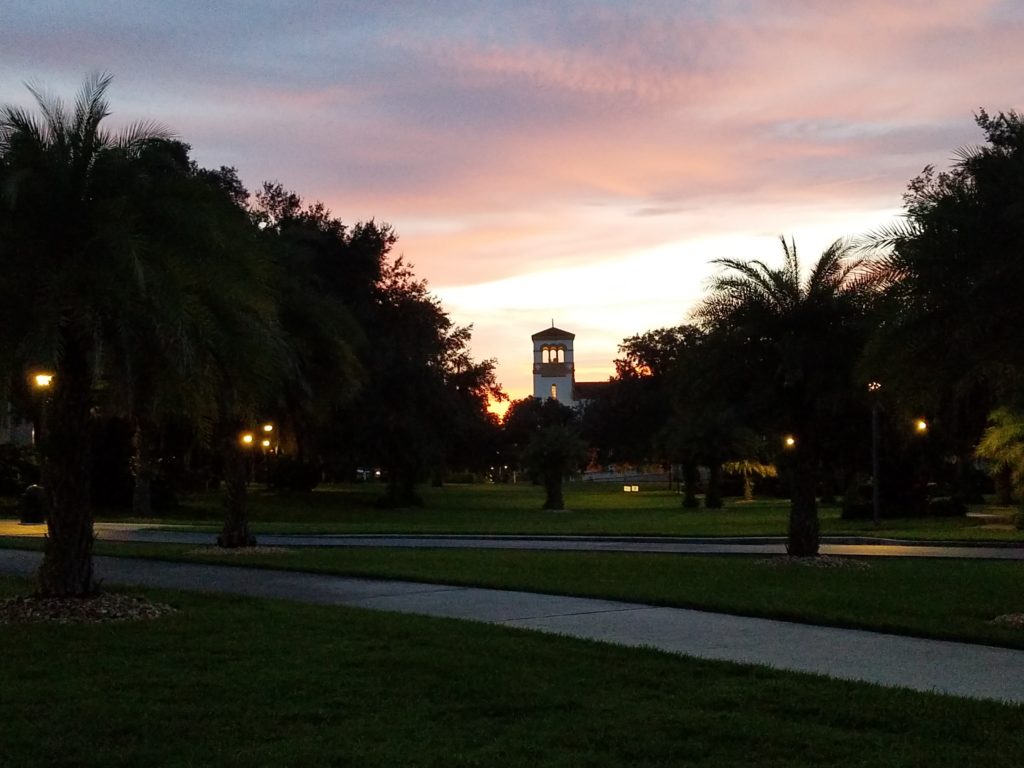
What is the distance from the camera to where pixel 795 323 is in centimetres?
1834

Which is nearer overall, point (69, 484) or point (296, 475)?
point (69, 484)

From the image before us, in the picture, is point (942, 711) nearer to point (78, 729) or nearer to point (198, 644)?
point (78, 729)

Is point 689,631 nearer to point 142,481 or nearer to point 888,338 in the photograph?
point 888,338

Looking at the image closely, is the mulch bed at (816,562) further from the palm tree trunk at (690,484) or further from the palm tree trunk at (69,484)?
the palm tree trunk at (690,484)

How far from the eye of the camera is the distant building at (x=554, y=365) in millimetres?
184750

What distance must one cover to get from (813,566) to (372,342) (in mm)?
33030

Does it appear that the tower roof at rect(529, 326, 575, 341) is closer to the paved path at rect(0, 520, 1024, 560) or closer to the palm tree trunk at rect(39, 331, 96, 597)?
the paved path at rect(0, 520, 1024, 560)

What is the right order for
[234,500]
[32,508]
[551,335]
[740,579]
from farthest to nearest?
[551,335]
[32,508]
[234,500]
[740,579]

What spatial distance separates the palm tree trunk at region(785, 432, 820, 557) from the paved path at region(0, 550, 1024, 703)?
6.57 meters

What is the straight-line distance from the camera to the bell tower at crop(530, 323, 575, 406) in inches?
7274

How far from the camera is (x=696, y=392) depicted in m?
18.8

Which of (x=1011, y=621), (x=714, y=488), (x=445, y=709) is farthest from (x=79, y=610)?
(x=714, y=488)

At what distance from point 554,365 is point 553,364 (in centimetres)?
43

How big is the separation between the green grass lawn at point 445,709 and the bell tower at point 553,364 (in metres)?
175
